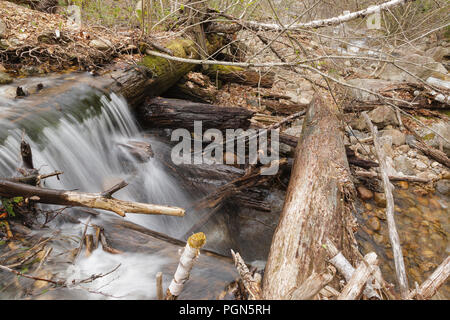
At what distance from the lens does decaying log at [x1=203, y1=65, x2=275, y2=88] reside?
723 cm

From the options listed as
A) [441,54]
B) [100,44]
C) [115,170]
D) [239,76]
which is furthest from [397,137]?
[441,54]

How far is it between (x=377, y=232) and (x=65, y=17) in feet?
27.0

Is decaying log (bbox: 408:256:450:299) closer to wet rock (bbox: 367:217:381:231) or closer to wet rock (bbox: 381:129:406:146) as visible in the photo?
wet rock (bbox: 367:217:381:231)

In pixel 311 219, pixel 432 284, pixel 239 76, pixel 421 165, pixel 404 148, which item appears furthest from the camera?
pixel 239 76

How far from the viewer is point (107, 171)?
388cm

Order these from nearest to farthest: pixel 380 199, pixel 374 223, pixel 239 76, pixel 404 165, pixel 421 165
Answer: pixel 374 223 < pixel 380 199 < pixel 404 165 < pixel 421 165 < pixel 239 76

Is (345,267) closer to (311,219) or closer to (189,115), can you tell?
(311,219)

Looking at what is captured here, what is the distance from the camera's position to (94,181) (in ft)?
11.8

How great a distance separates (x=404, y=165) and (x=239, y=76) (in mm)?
4633

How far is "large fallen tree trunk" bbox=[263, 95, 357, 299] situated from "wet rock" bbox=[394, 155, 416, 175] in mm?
2405

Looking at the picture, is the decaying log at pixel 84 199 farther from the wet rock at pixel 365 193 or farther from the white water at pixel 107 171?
the wet rock at pixel 365 193

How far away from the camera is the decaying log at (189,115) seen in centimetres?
490

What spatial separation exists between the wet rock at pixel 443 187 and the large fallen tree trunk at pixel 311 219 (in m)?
2.82
